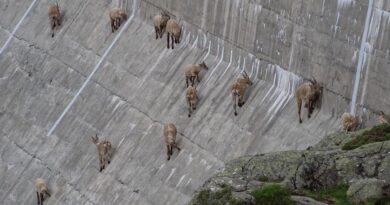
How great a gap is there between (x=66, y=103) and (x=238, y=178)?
2035 centimetres

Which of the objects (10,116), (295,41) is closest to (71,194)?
(10,116)

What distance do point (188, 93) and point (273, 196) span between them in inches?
606

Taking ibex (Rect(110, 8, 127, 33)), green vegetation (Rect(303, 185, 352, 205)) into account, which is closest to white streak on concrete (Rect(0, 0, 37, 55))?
ibex (Rect(110, 8, 127, 33))

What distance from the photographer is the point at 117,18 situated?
45750mm

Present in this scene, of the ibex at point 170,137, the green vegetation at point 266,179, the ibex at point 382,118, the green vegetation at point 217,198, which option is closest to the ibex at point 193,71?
the ibex at point 170,137

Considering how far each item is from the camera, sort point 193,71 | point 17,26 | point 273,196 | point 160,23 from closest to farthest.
Result: point 273,196
point 193,71
point 160,23
point 17,26

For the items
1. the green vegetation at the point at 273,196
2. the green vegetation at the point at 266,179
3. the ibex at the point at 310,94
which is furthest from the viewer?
the ibex at the point at 310,94

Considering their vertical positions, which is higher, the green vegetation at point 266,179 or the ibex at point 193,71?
the ibex at point 193,71

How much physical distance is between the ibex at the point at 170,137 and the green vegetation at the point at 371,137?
11.3 meters

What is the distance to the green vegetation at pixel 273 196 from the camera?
2497 cm

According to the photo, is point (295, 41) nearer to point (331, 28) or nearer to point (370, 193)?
point (331, 28)

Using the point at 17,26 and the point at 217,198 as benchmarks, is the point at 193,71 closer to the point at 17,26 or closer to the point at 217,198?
the point at 17,26

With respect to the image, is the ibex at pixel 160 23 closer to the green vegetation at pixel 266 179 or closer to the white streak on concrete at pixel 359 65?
the white streak on concrete at pixel 359 65

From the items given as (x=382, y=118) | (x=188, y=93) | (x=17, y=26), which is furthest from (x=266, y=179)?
(x=17, y=26)
